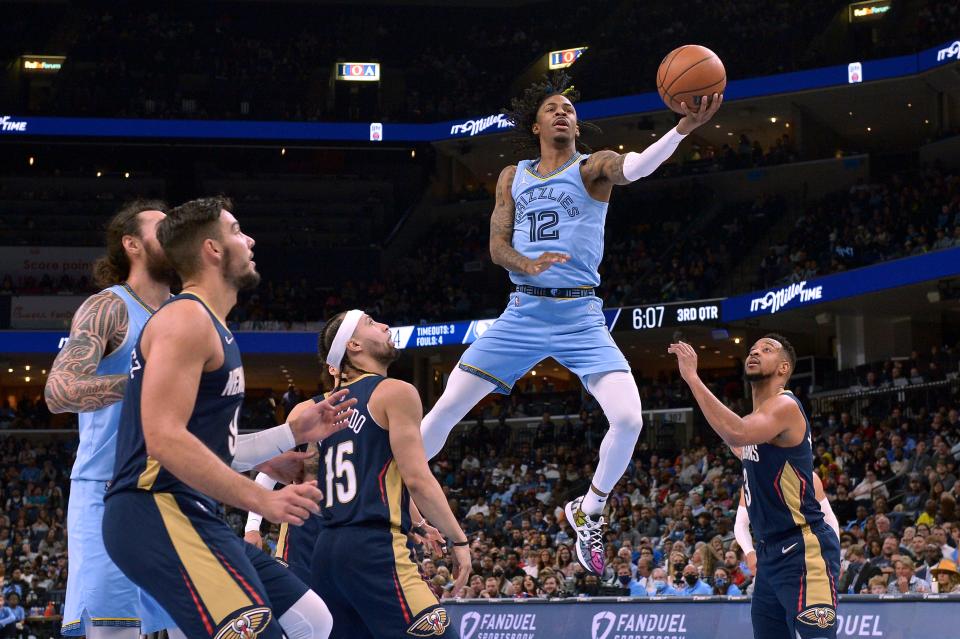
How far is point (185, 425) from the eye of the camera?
4.24 meters

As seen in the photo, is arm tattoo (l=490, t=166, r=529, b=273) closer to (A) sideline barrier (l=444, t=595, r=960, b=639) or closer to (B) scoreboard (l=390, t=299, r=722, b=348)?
(A) sideline barrier (l=444, t=595, r=960, b=639)

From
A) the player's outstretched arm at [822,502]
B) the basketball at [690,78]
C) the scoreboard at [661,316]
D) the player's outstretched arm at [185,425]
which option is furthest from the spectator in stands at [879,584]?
the scoreboard at [661,316]

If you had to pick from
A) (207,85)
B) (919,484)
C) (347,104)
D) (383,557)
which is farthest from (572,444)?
(383,557)

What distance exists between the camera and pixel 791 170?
116 ft

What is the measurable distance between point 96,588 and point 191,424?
141cm

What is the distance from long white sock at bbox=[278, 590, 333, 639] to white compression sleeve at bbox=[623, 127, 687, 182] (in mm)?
3700

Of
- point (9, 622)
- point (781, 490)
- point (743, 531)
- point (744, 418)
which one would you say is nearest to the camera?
point (744, 418)

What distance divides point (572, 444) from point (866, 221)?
30.2 ft

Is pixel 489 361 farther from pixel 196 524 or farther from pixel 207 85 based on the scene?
pixel 207 85

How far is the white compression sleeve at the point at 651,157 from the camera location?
7617 millimetres

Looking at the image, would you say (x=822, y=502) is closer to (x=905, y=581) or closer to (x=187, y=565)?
(x=187, y=565)

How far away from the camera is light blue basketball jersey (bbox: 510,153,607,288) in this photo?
824 centimetres

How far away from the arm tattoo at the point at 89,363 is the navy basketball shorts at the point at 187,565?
104cm

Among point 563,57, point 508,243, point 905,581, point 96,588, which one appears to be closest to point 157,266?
point 96,588
